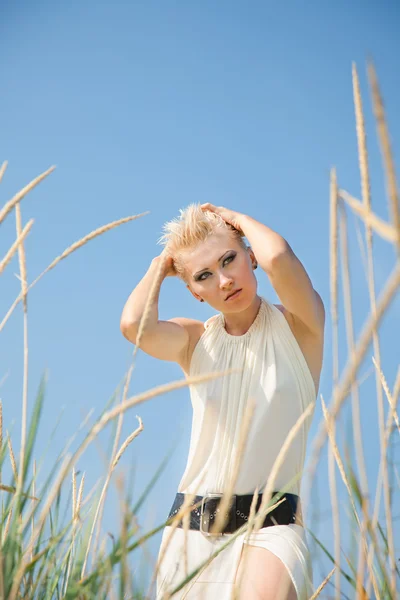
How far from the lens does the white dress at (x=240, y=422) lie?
233 cm

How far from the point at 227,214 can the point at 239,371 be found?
2.52 feet

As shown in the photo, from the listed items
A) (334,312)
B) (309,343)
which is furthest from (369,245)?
(309,343)

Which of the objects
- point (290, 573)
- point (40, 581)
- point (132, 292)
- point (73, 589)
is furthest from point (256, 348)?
point (73, 589)

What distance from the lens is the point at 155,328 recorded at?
2668 millimetres

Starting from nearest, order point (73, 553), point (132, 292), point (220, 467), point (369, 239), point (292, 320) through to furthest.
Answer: point (369, 239)
point (73, 553)
point (220, 467)
point (292, 320)
point (132, 292)

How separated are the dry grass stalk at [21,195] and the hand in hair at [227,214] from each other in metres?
1.50

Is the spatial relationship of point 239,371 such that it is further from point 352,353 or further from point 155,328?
point 352,353

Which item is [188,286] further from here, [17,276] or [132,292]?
[17,276]

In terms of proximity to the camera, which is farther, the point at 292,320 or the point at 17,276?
the point at 292,320

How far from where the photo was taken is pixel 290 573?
2.08 meters

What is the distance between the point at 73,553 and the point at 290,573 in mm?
888

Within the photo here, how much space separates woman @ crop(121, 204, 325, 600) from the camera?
2242 mm

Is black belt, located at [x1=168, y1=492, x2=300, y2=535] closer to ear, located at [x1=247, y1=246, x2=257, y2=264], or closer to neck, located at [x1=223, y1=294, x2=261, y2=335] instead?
neck, located at [x1=223, y1=294, x2=261, y2=335]

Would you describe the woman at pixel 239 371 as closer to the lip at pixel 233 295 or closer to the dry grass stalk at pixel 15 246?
the lip at pixel 233 295
